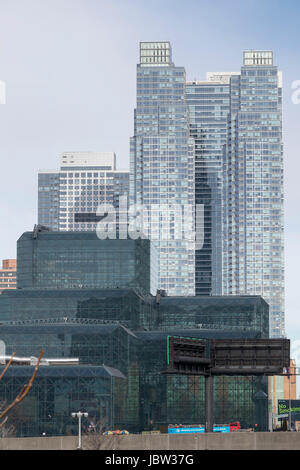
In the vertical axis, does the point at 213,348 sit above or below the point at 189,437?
above

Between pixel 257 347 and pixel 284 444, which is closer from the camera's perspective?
pixel 284 444

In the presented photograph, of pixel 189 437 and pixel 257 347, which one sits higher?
pixel 257 347

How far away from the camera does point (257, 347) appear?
396 ft
